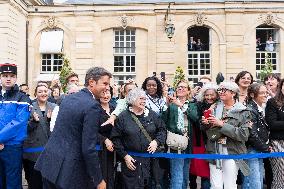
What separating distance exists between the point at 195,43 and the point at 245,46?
143 inches

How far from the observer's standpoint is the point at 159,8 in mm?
28531

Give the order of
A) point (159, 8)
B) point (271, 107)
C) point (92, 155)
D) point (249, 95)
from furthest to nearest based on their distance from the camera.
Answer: point (159, 8), point (249, 95), point (271, 107), point (92, 155)

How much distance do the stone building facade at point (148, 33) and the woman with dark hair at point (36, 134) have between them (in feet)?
69.2

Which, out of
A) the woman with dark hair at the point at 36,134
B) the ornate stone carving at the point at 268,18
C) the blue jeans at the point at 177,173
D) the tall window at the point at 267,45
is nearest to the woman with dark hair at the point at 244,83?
the blue jeans at the point at 177,173

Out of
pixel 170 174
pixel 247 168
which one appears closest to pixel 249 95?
pixel 247 168

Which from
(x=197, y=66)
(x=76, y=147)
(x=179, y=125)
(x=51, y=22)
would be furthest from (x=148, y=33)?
(x=76, y=147)

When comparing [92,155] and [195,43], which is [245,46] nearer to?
[195,43]

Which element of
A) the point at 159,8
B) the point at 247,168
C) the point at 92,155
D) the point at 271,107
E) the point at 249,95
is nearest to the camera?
the point at 92,155

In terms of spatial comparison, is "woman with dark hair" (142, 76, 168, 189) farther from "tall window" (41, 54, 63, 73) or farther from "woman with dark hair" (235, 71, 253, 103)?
"tall window" (41, 54, 63, 73)

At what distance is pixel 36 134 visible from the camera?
716 centimetres

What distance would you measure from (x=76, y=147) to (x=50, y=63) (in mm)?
26210

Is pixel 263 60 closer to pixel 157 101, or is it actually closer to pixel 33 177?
pixel 157 101

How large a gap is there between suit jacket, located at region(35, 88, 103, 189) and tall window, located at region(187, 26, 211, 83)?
25.5 m

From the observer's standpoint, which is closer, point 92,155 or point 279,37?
point 92,155
